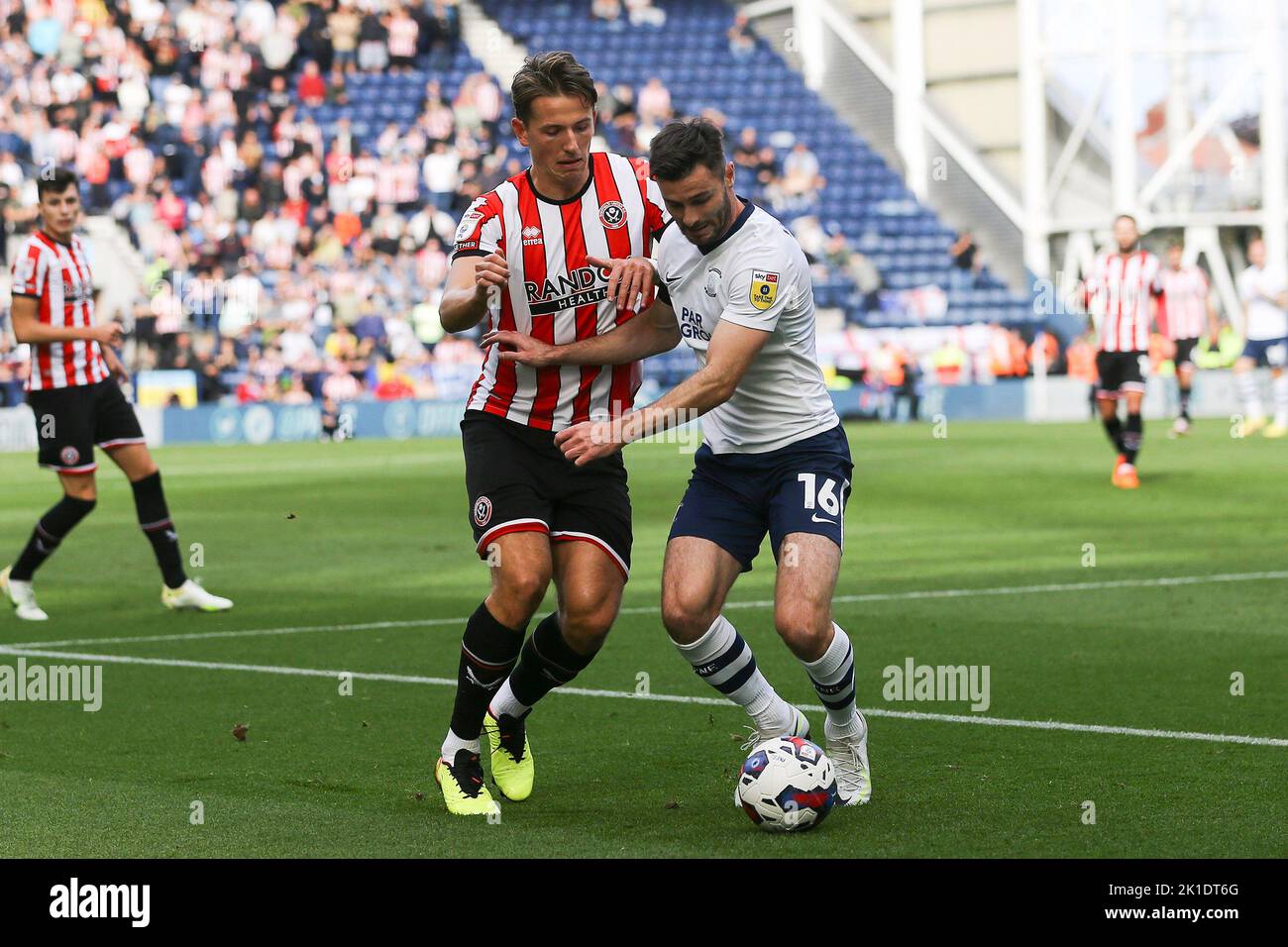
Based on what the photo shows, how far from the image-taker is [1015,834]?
5.37m

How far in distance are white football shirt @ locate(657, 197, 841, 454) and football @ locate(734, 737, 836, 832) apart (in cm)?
109

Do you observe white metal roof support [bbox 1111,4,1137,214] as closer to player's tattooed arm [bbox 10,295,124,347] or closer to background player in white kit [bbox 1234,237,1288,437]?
background player in white kit [bbox 1234,237,1288,437]

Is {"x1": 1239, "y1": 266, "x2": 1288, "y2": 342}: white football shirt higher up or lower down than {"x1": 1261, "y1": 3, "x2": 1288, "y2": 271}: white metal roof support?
lower down

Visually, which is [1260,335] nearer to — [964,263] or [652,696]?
[964,263]

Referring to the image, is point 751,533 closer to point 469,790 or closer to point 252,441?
point 469,790

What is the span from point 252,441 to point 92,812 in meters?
23.9

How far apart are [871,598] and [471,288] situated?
18.9ft

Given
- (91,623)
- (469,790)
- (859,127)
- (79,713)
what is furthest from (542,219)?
(859,127)

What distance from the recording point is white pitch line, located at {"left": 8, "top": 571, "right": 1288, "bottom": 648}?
10164 millimetres

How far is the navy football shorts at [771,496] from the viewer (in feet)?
20.1

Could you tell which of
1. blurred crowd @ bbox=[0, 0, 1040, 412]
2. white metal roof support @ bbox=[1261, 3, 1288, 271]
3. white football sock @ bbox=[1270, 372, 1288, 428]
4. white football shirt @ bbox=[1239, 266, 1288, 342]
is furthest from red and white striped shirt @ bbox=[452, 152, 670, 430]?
white metal roof support @ bbox=[1261, 3, 1288, 271]

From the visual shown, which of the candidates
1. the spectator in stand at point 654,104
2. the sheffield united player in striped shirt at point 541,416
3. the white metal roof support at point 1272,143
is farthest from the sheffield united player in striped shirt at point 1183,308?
the sheffield united player in striped shirt at point 541,416

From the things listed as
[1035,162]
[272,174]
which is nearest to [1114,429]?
[272,174]
